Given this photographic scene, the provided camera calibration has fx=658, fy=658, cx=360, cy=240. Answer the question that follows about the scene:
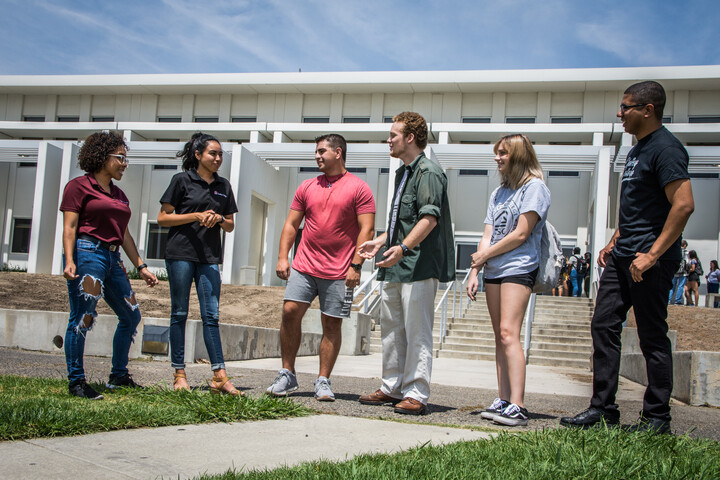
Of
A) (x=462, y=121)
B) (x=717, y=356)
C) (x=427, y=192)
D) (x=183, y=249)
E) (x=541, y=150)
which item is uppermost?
(x=462, y=121)

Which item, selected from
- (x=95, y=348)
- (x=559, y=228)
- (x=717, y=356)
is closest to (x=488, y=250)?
(x=717, y=356)

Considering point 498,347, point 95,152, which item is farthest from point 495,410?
point 95,152

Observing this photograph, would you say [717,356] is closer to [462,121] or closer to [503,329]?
[503,329]

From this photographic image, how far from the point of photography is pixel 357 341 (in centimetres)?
1214

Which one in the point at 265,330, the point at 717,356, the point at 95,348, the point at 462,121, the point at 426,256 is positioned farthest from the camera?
the point at 462,121

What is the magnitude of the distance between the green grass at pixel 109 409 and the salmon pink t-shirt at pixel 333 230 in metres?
1.17

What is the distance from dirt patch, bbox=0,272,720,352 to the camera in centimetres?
1248

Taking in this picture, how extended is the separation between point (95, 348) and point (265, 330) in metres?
2.32

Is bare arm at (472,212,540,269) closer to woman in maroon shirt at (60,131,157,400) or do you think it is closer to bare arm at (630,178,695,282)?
bare arm at (630,178,695,282)

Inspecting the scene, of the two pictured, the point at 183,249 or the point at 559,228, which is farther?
the point at 559,228

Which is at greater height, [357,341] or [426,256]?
[426,256]

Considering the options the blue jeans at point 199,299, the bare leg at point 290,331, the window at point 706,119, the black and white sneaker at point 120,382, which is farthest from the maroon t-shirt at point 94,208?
the window at point 706,119

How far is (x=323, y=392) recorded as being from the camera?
4.53 meters

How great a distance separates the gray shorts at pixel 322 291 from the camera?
15.7 ft
